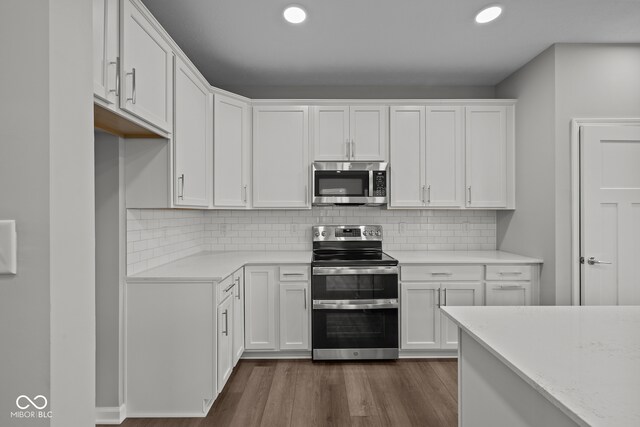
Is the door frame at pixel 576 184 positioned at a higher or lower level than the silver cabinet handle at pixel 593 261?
higher

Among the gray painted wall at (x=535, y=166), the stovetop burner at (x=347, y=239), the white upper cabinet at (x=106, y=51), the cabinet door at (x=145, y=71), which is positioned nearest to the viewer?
the white upper cabinet at (x=106, y=51)

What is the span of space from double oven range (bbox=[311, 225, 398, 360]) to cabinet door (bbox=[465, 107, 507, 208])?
1149 mm

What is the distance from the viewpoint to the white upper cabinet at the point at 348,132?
348cm

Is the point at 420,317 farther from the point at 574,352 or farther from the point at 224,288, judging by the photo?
the point at 574,352

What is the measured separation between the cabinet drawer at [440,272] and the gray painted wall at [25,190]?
2.76 metres

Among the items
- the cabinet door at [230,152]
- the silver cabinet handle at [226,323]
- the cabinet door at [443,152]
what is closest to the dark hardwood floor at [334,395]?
the silver cabinet handle at [226,323]

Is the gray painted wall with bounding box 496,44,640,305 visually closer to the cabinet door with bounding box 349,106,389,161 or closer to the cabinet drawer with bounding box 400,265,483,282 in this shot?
the cabinet drawer with bounding box 400,265,483,282

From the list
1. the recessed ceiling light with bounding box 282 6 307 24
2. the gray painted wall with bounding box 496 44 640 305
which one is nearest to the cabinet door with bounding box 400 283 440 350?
the gray painted wall with bounding box 496 44 640 305

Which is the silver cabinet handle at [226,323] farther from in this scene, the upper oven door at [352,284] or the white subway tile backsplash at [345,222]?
the white subway tile backsplash at [345,222]

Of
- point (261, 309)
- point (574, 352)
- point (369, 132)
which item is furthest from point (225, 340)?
point (369, 132)

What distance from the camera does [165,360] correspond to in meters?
2.28

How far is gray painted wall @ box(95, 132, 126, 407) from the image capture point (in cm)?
222

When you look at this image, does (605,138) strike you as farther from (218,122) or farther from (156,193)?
(156,193)

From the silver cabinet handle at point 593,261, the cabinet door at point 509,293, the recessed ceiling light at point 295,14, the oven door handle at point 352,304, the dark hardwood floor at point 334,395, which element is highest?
the recessed ceiling light at point 295,14
